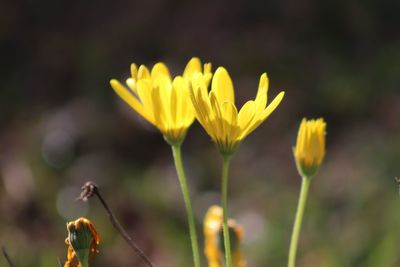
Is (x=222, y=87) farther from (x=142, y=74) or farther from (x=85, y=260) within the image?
(x=85, y=260)

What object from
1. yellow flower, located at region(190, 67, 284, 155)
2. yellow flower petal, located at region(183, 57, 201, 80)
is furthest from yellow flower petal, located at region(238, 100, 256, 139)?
yellow flower petal, located at region(183, 57, 201, 80)

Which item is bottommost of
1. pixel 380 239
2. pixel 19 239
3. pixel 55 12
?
pixel 380 239

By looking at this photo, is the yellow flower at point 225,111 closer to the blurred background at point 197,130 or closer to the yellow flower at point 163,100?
the yellow flower at point 163,100

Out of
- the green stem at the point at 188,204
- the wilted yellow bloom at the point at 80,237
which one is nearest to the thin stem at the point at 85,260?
the wilted yellow bloom at the point at 80,237

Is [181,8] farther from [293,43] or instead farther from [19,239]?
[19,239]

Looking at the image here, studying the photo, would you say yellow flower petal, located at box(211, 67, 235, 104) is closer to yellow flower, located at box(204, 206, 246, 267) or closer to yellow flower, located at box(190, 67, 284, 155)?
yellow flower, located at box(190, 67, 284, 155)

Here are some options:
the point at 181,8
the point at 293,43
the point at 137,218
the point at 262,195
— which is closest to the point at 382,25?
the point at 293,43
